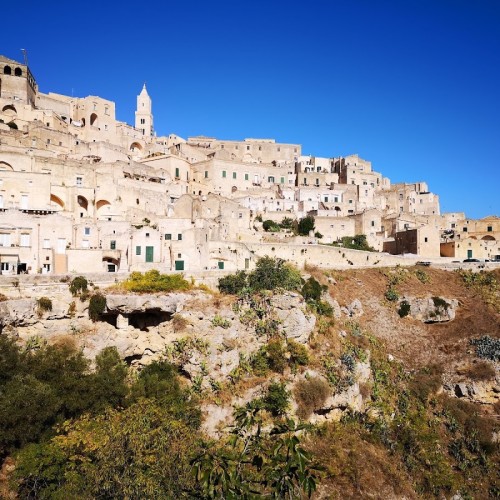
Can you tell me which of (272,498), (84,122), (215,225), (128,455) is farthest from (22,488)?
(84,122)

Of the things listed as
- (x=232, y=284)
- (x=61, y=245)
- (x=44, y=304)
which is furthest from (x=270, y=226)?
(x=44, y=304)

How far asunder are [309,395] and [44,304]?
1409 cm

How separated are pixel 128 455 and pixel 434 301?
25.8 metres

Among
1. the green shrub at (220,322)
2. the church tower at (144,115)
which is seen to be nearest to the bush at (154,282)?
the green shrub at (220,322)

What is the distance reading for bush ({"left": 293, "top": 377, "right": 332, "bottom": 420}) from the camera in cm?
2260

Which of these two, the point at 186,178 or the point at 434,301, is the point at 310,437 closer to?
the point at 434,301

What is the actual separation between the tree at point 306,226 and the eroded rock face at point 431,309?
12360 mm

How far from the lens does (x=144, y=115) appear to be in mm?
62812

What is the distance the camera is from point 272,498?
21.3 feet

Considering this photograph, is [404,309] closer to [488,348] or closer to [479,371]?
[488,348]

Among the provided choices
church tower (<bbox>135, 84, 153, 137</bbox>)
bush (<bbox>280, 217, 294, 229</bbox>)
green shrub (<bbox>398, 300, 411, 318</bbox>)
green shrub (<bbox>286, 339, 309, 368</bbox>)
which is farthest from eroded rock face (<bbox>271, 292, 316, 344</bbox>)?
church tower (<bbox>135, 84, 153, 137</bbox>)

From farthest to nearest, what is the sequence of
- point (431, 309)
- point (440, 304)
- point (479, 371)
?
1. point (440, 304)
2. point (431, 309)
3. point (479, 371)

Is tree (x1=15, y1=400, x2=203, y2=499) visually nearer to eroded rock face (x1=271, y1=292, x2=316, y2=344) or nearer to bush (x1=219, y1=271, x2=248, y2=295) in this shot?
eroded rock face (x1=271, y1=292, x2=316, y2=344)

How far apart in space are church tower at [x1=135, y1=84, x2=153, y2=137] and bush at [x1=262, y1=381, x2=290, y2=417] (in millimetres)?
48340
